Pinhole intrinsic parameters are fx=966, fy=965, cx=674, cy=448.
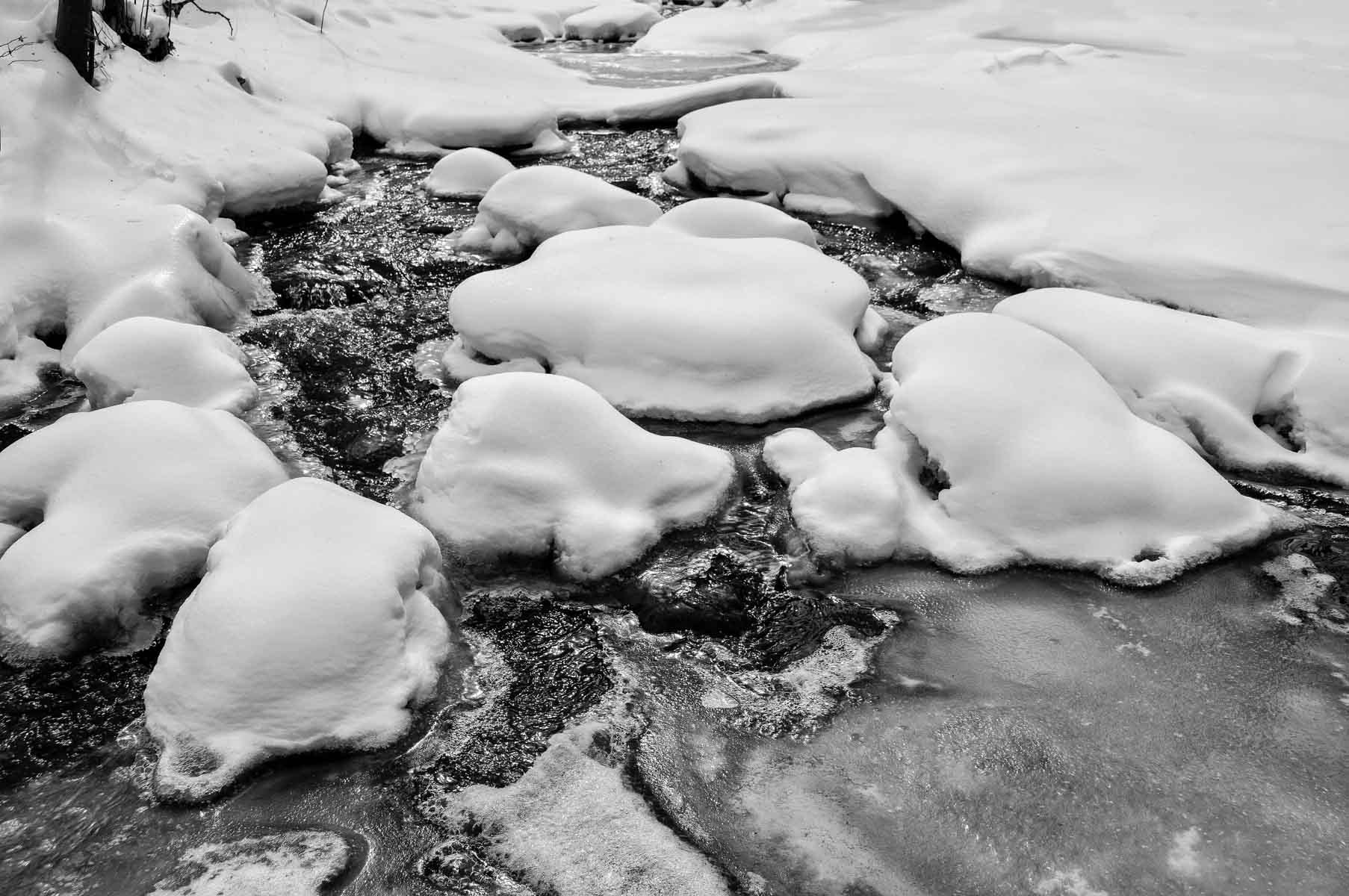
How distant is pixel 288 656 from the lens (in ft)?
9.84

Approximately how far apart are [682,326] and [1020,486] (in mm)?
1923

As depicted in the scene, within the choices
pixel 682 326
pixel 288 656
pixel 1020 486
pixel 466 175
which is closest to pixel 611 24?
pixel 466 175

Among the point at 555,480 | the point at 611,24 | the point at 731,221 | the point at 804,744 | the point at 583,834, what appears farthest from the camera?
the point at 611,24

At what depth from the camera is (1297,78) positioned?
9383 mm

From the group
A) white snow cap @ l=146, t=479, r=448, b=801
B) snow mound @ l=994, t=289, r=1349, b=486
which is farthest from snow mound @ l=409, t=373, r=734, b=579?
snow mound @ l=994, t=289, r=1349, b=486

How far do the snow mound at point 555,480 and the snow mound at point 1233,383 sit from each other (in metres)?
2.22

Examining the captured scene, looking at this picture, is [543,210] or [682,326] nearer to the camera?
[682,326]

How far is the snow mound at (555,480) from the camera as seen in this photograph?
3.85 metres

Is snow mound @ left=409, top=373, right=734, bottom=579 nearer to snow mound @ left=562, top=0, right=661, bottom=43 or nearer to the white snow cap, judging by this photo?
the white snow cap

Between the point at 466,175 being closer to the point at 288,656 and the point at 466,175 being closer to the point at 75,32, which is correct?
the point at 75,32

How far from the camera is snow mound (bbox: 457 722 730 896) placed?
2654 millimetres

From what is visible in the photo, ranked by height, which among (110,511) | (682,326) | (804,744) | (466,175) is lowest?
(466,175)

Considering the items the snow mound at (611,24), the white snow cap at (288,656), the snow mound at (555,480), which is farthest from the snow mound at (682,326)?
the snow mound at (611,24)

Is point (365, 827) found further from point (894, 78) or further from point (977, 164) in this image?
point (894, 78)
